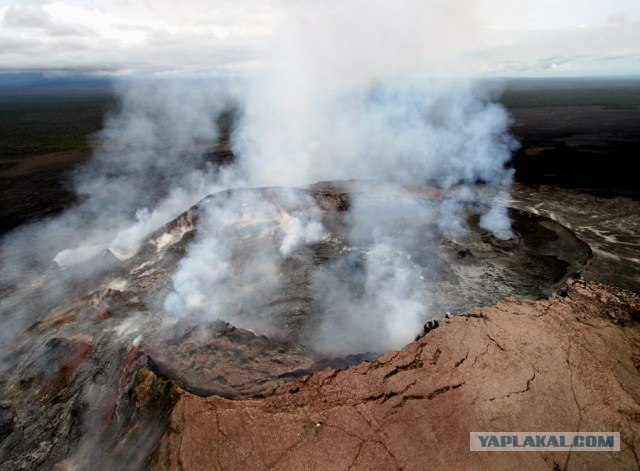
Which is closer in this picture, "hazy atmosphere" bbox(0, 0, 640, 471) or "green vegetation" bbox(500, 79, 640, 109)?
"hazy atmosphere" bbox(0, 0, 640, 471)

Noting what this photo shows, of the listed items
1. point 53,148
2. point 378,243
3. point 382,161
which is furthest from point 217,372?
point 53,148

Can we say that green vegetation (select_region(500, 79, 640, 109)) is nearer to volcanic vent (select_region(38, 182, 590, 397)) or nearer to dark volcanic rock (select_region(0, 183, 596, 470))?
volcanic vent (select_region(38, 182, 590, 397))

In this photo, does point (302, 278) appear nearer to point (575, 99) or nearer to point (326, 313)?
point (326, 313)

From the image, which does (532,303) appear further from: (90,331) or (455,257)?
(90,331)

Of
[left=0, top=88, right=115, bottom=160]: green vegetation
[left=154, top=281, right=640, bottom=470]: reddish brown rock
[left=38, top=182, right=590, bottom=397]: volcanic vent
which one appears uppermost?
[left=154, top=281, right=640, bottom=470]: reddish brown rock

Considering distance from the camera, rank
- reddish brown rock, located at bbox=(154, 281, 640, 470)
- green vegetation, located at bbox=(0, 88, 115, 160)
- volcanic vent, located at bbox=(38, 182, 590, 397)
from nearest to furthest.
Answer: reddish brown rock, located at bbox=(154, 281, 640, 470) < volcanic vent, located at bbox=(38, 182, 590, 397) < green vegetation, located at bbox=(0, 88, 115, 160)

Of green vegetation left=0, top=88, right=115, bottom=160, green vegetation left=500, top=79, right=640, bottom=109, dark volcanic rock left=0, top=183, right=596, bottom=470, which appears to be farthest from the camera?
green vegetation left=500, top=79, right=640, bottom=109

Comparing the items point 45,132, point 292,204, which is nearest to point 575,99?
point 292,204

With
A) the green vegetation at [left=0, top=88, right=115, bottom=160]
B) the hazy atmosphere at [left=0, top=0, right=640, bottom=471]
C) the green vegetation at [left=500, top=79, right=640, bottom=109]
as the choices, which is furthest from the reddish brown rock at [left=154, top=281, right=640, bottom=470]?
the green vegetation at [left=500, top=79, right=640, bottom=109]
